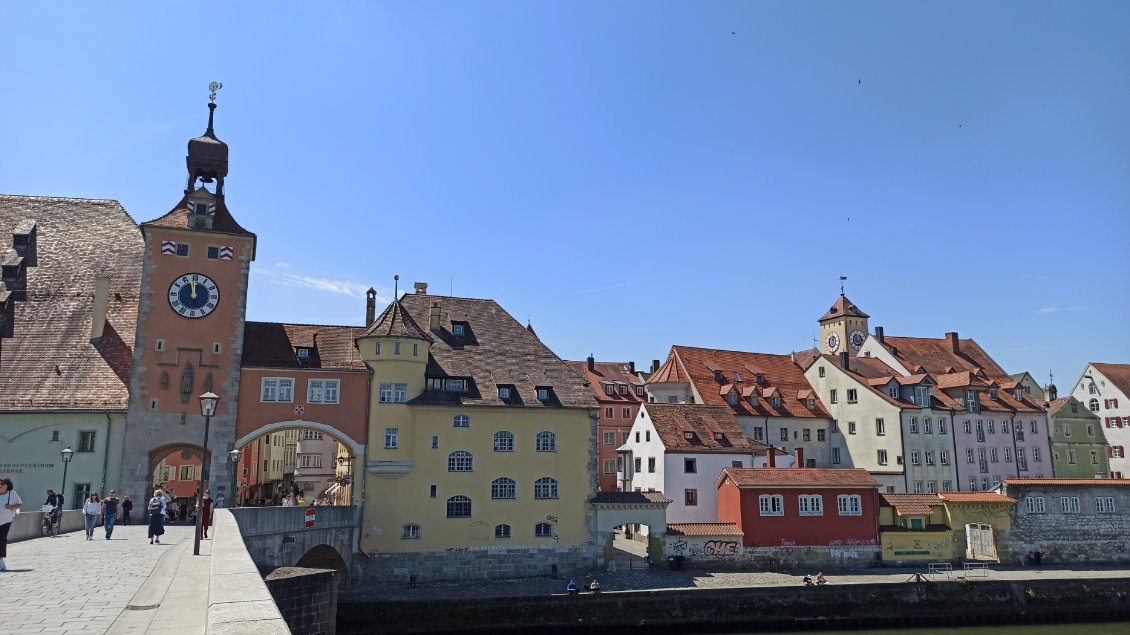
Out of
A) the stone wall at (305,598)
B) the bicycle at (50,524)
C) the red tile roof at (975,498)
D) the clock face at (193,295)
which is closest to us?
the stone wall at (305,598)

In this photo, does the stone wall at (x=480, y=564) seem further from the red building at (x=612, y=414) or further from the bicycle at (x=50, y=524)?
the red building at (x=612, y=414)

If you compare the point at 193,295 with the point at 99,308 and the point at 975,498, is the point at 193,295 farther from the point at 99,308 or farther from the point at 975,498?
the point at 975,498

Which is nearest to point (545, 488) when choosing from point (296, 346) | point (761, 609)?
point (761, 609)

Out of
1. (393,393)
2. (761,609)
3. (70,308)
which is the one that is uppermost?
(70,308)

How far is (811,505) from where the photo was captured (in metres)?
44.8

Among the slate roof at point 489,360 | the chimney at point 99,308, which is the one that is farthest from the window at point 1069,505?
the chimney at point 99,308

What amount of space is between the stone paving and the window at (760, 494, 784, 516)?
30780mm

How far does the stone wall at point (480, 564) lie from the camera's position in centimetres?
3800

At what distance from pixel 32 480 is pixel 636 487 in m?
33.5

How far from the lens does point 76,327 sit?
4022 cm

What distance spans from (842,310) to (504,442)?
54030 millimetres

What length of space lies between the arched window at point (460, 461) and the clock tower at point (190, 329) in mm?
10485

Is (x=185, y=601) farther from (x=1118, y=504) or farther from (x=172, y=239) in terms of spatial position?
(x=1118, y=504)

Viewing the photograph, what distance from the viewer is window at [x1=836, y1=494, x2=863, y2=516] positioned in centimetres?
4512
